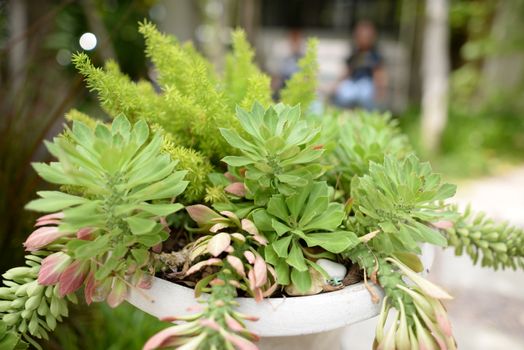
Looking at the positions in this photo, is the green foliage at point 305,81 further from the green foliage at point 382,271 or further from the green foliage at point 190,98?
the green foliage at point 382,271

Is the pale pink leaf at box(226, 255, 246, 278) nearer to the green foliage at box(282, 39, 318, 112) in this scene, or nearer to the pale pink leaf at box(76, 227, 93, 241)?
the pale pink leaf at box(76, 227, 93, 241)

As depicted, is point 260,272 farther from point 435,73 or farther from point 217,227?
point 435,73

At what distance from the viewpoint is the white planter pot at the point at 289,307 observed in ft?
1.87

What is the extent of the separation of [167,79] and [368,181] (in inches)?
14.8

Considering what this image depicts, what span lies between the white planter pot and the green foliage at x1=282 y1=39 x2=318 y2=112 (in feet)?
1.20

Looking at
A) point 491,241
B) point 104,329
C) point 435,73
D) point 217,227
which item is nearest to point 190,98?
point 217,227

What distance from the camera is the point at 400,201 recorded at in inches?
23.7

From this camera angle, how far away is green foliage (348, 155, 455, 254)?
0.60 meters

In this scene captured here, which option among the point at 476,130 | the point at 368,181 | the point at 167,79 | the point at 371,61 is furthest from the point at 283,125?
the point at 476,130

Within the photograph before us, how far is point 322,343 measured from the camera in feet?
2.39

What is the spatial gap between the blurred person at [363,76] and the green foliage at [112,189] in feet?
13.6

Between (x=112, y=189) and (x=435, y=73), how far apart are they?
14.7 feet

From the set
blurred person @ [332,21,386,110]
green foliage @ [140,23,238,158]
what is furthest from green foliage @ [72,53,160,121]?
blurred person @ [332,21,386,110]

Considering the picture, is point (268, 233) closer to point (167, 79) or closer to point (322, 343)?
point (322, 343)
